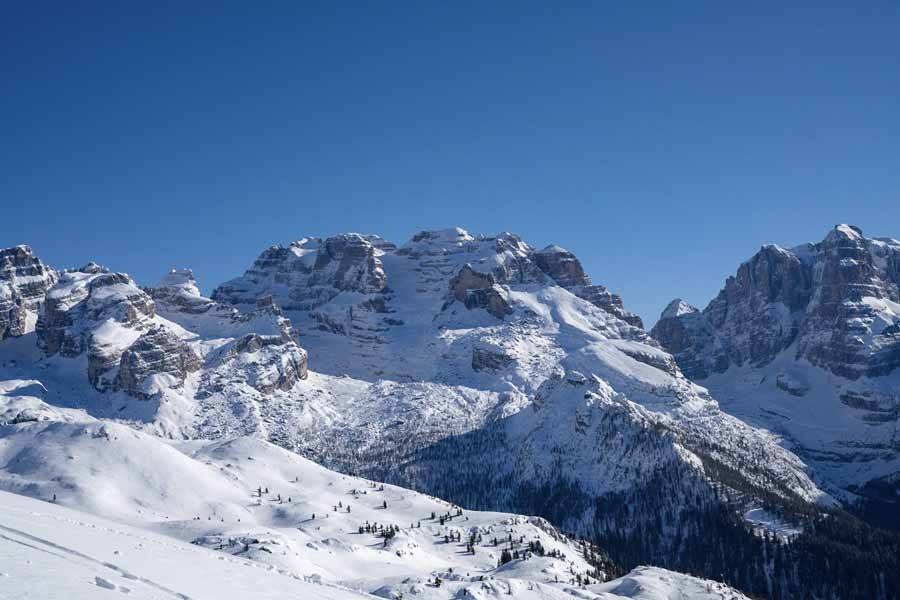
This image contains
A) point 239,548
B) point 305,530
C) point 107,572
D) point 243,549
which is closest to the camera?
point 107,572

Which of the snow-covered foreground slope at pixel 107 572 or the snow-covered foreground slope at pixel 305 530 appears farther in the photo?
the snow-covered foreground slope at pixel 305 530

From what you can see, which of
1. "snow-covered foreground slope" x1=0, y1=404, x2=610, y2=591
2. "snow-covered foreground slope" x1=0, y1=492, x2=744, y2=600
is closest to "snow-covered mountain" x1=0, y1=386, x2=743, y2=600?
"snow-covered foreground slope" x1=0, y1=492, x2=744, y2=600

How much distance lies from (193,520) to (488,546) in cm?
6439

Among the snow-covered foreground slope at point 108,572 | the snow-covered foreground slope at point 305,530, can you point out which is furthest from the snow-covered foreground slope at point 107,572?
the snow-covered foreground slope at point 305,530

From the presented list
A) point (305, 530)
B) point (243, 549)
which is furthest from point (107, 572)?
point (305, 530)

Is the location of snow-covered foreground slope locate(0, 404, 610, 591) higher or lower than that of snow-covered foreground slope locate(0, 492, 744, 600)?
higher

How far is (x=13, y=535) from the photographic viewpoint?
4362 centimetres

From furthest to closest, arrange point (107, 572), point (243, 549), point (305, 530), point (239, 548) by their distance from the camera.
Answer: point (305, 530) → point (239, 548) → point (243, 549) → point (107, 572)

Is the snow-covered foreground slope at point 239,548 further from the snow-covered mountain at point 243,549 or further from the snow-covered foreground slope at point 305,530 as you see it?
the snow-covered foreground slope at point 305,530

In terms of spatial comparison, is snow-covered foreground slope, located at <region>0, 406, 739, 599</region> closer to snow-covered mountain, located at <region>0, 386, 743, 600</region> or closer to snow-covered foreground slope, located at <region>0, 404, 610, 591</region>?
snow-covered mountain, located at <region>0, 386, 743, 600</region>

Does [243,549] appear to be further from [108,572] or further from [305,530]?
[108,572]

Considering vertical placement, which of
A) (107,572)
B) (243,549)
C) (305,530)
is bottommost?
(107,572)

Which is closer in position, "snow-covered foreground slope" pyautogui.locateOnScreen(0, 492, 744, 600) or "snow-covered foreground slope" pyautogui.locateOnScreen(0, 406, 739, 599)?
"snow-covered foreground slope" pyautogui.locateOnScreen(0, 492, 744, 600)

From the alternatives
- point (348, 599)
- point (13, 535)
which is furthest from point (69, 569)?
point (348, 599)
